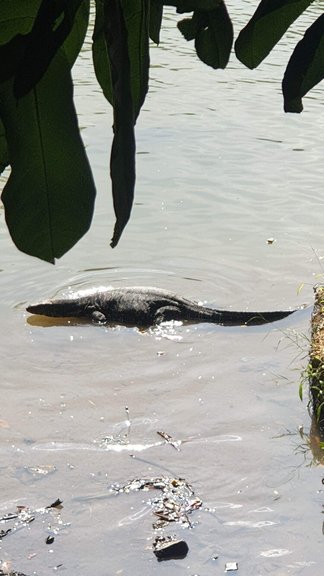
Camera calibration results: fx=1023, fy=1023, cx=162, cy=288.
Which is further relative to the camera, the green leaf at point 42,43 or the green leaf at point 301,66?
the green leaf at point 301,66

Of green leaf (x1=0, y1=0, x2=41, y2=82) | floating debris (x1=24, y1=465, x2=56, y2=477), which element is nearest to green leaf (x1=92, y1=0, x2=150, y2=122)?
green leaf (x1=0, y1=0, x2=41, y2=82)

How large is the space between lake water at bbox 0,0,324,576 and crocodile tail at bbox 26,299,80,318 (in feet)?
0.36

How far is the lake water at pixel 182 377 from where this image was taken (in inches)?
194

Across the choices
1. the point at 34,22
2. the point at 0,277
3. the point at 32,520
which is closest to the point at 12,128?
the point at 34,22

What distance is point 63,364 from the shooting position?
7.55m

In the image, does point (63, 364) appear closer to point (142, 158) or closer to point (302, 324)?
point (302, 324)

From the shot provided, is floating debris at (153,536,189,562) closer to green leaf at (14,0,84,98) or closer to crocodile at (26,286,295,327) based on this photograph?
crocodile at (26,286,295,327)

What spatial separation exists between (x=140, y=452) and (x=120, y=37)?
519 cm

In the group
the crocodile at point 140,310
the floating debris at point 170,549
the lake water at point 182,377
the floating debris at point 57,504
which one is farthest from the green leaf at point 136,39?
the crocodile at point 140,310

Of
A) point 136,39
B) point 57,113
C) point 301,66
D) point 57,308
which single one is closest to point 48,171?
point 57,113

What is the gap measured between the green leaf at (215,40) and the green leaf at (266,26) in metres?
0.05

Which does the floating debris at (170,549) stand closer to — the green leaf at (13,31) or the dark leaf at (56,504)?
the dark leaf at (56,504)

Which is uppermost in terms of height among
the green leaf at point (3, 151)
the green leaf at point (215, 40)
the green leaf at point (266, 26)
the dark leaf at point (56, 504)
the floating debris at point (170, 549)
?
the green leaf at point (266, 26)

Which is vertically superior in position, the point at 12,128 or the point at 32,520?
the point at 12,128
